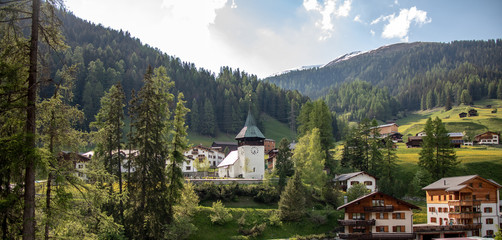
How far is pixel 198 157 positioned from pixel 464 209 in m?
62.6

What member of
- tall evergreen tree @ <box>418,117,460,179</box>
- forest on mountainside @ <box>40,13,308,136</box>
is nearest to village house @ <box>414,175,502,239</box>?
tall evergreen tree @ <box>418,117,460,179</box>

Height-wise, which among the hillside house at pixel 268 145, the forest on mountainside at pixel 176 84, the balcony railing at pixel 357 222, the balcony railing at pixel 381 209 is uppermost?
the forest on mountainside at pixel 176 84

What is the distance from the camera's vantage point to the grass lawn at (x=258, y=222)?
152 feet

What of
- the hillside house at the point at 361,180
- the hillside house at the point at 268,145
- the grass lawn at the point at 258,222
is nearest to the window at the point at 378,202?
the grass lawn at the point at 258,222

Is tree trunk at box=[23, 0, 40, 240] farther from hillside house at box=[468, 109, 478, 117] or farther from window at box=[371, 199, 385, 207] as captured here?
hillside house at box=[468, 109, 478, 117]

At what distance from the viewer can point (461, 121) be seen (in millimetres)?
151500

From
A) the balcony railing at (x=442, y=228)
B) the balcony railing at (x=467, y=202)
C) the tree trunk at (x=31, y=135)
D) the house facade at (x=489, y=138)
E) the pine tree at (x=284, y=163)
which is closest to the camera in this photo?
the tree trunk at (x=31, y=135)

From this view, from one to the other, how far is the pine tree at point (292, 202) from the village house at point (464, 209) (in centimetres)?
1522

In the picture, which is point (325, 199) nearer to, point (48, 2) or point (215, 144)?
point (48, 2)

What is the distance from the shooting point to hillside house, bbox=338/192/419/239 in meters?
47.3

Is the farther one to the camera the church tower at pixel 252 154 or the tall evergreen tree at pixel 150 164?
the church tower at pixel 252 154

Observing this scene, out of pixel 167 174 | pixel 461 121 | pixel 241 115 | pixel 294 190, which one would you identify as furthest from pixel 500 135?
pixel 167 174

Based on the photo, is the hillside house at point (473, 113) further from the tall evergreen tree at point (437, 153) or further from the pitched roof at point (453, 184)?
the pitched roof at point (453, 184)

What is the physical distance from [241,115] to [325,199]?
317 ft
